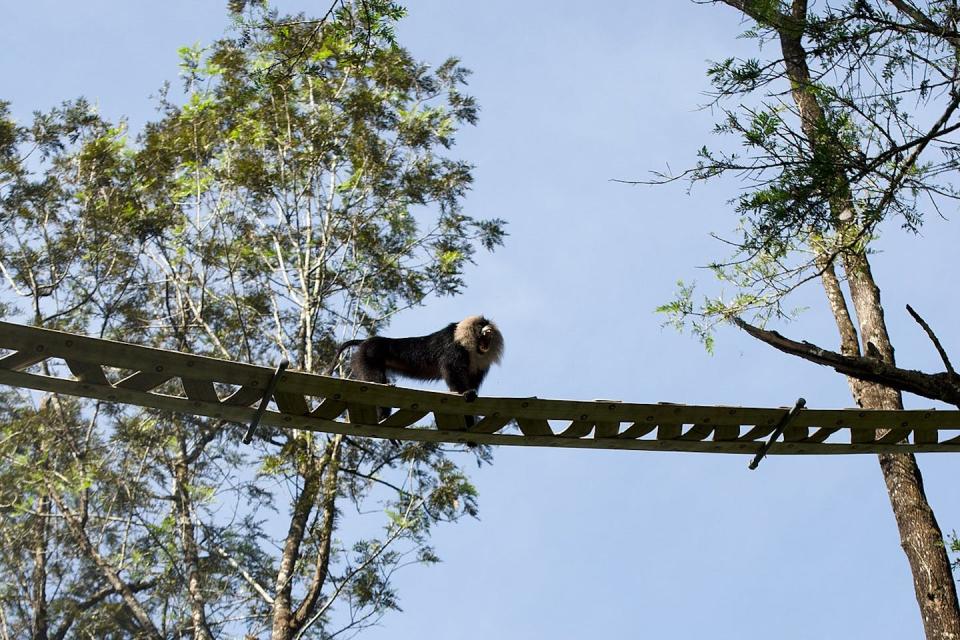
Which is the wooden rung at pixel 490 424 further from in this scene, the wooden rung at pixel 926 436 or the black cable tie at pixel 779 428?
the wooden rung at pixel 926 436

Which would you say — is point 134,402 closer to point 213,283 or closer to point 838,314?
point 838,314

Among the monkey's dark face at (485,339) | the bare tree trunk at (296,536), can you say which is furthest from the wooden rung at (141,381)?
the bare tree trunk at (296,536)

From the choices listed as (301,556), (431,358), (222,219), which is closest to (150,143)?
(222,219)

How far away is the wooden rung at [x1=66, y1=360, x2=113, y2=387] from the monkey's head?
2669 millimetres

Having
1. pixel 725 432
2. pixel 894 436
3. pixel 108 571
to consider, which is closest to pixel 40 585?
pixel 108 571

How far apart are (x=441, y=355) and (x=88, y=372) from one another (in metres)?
2.77

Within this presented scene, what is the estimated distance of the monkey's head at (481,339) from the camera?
6375 millimetres

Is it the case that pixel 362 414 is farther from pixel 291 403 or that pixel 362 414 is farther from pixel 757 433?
pixel 757 433

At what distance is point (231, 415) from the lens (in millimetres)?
4352

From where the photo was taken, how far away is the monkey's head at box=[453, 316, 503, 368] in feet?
20.9

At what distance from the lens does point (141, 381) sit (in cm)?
417

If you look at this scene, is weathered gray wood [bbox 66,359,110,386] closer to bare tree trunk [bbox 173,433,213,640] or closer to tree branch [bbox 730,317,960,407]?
tree branch [bbox 730,317,960,407]

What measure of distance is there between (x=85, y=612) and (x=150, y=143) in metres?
5.24

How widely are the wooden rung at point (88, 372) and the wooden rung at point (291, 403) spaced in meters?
0.70
